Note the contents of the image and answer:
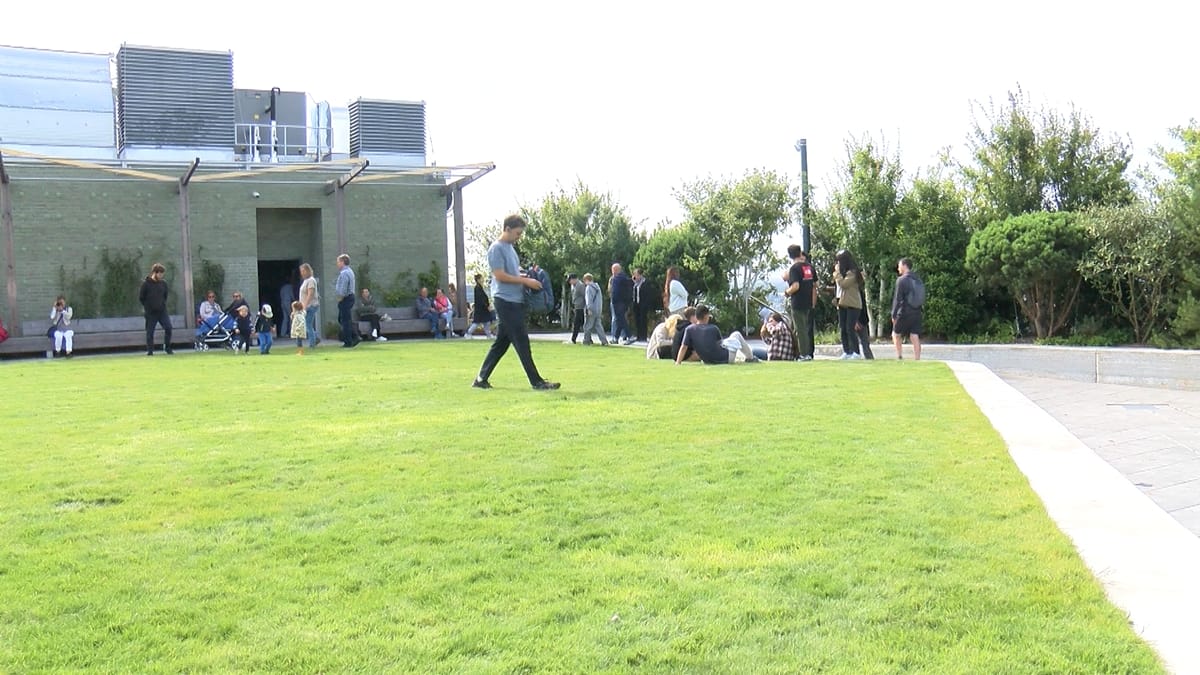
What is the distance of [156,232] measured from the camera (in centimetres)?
2523

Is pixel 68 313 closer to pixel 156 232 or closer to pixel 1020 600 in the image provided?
pixel 156 232

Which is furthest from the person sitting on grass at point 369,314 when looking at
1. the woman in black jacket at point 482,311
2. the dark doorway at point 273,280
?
the dark doorway at point 273,280

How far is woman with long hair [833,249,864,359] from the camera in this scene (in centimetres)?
1533

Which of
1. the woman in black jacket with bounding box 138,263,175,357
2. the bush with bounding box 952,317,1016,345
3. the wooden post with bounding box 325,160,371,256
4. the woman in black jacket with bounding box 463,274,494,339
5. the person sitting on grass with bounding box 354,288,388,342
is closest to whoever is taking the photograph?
the woman in black jacket with bounding box 138,263,175,357

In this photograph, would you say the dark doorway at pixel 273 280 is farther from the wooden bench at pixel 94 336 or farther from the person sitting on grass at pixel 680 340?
the person sitting on grass at pixel 680 340

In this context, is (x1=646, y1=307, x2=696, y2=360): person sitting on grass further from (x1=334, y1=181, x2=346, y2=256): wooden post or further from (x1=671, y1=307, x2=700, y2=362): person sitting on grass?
(x1=334, y1=181, x2=346, y2=256): wooden post

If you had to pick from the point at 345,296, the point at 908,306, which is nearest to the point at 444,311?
the point at 345,296

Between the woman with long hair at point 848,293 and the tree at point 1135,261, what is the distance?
6076 millimetres

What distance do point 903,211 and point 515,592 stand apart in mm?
20869

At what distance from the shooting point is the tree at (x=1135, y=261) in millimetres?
18312

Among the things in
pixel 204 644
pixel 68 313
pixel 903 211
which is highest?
pixel 903 211

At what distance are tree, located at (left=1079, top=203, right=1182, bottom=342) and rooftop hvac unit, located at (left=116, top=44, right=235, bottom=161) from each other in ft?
64.4

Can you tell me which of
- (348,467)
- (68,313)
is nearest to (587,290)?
(68,313)

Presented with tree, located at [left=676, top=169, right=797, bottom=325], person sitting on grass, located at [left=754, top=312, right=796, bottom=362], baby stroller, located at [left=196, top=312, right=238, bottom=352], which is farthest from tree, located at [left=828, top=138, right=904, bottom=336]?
baby stroller, located at [left=196, top=312, right=238, bottom=352]
